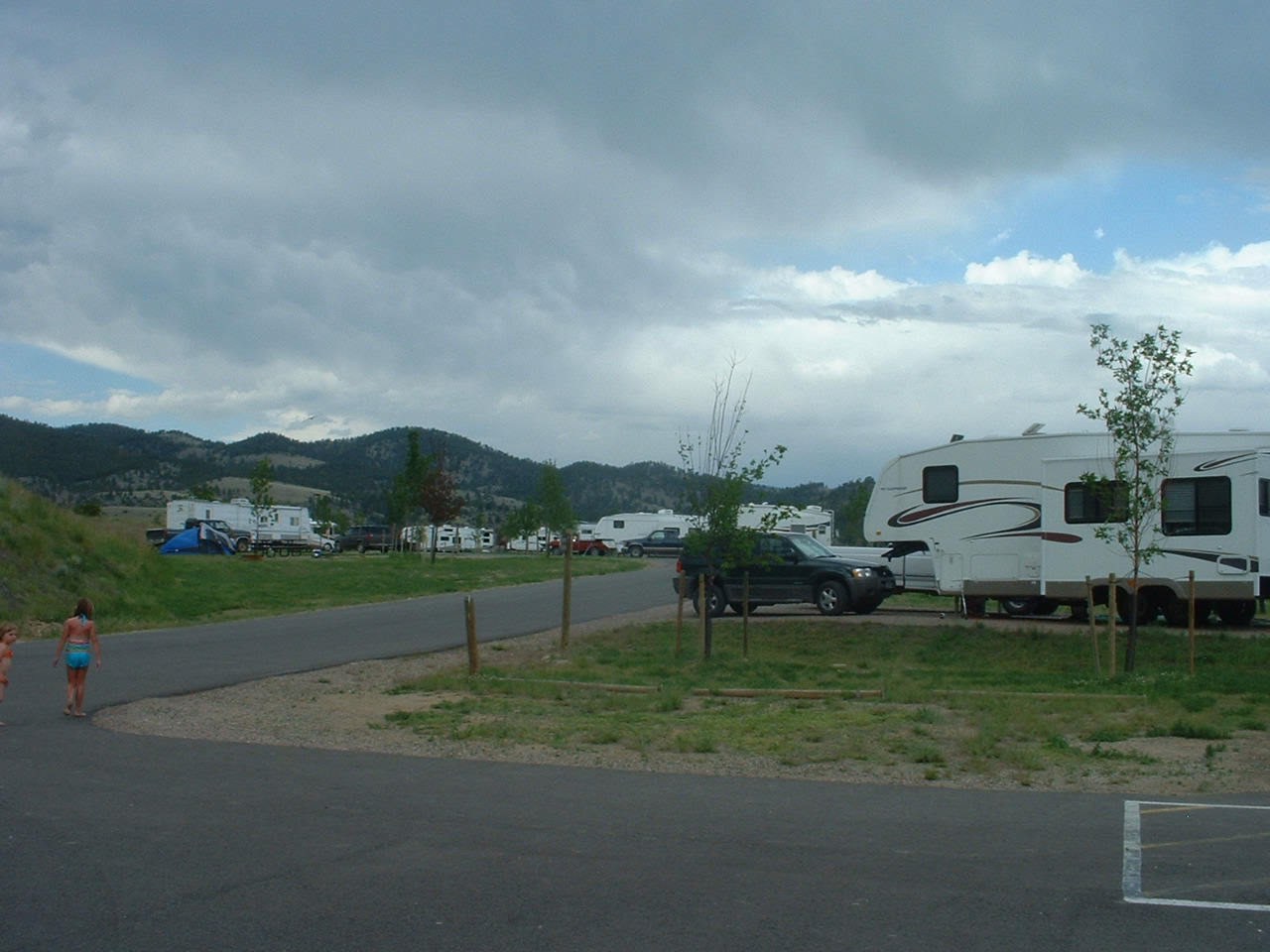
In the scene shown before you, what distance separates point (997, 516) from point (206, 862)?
18940mm

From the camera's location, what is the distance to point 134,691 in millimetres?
13797

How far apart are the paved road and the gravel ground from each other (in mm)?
509

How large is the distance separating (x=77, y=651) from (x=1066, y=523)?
1705cm

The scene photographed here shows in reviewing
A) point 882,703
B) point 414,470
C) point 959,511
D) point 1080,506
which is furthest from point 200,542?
point 882,703

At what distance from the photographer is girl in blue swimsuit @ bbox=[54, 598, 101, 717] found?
38.4 ft

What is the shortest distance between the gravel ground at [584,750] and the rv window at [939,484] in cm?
1142

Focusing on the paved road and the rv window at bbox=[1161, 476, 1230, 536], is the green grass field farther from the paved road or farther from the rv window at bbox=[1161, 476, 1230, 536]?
the rv window at bbox=[1161, 476, 1230, 536]

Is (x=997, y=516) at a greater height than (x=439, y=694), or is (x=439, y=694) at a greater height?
(x=997, y=516)

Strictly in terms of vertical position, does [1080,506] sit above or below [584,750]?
above

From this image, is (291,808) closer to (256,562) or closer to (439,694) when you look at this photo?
(439,694)

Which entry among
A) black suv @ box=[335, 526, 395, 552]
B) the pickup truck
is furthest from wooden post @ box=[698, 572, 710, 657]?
black suv @ box=[335, 526, 395, 552]

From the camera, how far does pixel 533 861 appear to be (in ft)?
20.9

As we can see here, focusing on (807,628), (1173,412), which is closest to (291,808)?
(1173,412)

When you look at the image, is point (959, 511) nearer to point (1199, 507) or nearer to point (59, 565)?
point (1199, 507)
